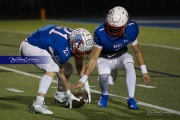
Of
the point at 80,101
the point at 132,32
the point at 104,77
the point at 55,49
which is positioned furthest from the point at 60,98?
the point at 132,32

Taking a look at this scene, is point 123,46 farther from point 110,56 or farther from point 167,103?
point 167,103

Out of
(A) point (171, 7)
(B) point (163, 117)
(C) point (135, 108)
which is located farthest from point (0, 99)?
(A) point (171, 7)

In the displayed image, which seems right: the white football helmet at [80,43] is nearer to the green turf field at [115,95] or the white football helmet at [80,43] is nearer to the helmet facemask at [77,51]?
the helmet facemask at [77,51]

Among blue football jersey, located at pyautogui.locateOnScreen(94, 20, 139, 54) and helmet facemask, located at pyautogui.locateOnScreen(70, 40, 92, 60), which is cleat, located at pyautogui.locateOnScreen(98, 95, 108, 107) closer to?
blue football jersey, located at pyautogui.locateOnScreen(94, 20, 139, 54)

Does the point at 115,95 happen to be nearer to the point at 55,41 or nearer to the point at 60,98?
the point at 60,98

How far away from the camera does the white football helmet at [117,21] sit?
28.9 feet

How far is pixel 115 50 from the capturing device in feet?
30.7

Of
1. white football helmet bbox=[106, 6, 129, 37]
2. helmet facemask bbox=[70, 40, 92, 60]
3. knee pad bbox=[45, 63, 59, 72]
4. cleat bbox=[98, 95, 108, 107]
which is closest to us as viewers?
helmet facemask bbox=[70, 40, 92, 60]

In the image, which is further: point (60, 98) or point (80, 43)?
point (60, 98)

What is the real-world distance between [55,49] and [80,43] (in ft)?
1.26

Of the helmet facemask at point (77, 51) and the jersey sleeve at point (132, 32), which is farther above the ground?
the jersey sleeve at point (132, 32)

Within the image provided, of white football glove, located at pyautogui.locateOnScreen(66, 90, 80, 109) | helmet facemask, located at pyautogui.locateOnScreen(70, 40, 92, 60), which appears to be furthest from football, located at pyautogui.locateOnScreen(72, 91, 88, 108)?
helmet facemask, located at pyautogui.locateOnScreen(70, 40, 92, 60)

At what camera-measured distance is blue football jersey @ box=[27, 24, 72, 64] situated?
8438 mm

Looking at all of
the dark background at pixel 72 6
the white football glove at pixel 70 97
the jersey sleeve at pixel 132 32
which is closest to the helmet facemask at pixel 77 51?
the white football glove at pixel 70 97
